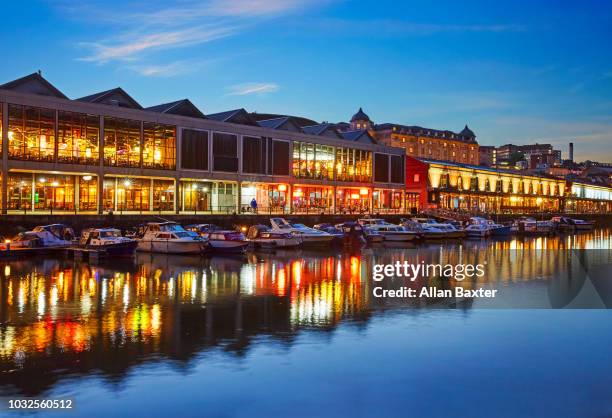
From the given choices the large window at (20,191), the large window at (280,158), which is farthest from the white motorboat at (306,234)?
the large window at (280,158)

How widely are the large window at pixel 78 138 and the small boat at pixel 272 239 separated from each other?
Answer: 2293 cm

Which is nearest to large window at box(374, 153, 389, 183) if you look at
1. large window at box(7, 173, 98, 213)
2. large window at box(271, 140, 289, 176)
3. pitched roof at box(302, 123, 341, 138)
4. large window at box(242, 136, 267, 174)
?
pitched roof at box(302, 123, 341, 138)

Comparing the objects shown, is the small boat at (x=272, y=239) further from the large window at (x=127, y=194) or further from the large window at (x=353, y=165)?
the large window at (x=353, y=165)

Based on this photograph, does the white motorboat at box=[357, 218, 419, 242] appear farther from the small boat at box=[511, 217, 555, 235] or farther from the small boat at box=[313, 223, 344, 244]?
the small boat at box=[511, 217, 555, 235]

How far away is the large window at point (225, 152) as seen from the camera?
79.3m

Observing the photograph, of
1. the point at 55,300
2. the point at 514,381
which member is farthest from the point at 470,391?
the point at 55,300

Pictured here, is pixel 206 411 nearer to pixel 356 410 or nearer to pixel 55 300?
pixel 356 410

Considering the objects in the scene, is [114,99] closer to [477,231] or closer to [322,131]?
[322,131]

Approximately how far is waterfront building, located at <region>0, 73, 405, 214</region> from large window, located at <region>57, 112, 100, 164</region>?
0.35 ft

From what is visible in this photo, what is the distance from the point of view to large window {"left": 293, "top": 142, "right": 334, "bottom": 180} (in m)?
90.4

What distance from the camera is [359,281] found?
32.8 meters

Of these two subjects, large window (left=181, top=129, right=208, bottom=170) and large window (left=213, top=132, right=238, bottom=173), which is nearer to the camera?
large window (left=181, top=129, right=208, bottom=170)

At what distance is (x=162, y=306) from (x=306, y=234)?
33.7 m

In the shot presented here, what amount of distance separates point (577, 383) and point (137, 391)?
34.7 feet
